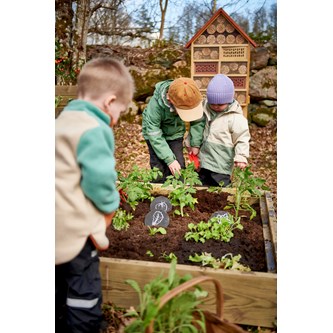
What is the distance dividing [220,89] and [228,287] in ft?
5.21

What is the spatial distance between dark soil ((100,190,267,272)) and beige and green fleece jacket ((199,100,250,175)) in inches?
23.0

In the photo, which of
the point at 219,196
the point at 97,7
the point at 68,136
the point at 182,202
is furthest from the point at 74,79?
the point at 219,196

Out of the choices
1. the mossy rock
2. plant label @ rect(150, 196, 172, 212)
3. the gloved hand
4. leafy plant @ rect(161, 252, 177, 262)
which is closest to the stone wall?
the mossy rock

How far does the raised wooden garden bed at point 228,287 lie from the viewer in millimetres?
1923

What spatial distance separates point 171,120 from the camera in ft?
11.5

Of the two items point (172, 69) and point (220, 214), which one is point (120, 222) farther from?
point (172, 69)

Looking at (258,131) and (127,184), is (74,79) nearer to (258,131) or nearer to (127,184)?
(127,184)

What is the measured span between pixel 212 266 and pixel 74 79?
4.10ft

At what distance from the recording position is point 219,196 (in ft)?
10.4

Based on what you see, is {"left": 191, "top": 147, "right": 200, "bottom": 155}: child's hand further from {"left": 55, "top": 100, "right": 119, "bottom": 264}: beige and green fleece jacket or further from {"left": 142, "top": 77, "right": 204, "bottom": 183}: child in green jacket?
{"left": 55, "top": 100, "right": 119, "bottom": 264}: beige and green fleece jacket

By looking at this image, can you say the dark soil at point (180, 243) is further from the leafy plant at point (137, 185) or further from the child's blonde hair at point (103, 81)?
the child's blonde hair at point (103, 81)

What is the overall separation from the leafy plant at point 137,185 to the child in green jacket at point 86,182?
1145mm

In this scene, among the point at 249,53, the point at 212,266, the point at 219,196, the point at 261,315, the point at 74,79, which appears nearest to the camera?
the point at 261,315

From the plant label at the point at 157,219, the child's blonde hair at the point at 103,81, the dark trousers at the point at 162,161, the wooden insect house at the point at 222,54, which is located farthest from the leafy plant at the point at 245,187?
the child's blonde hair at the point at 103,81
